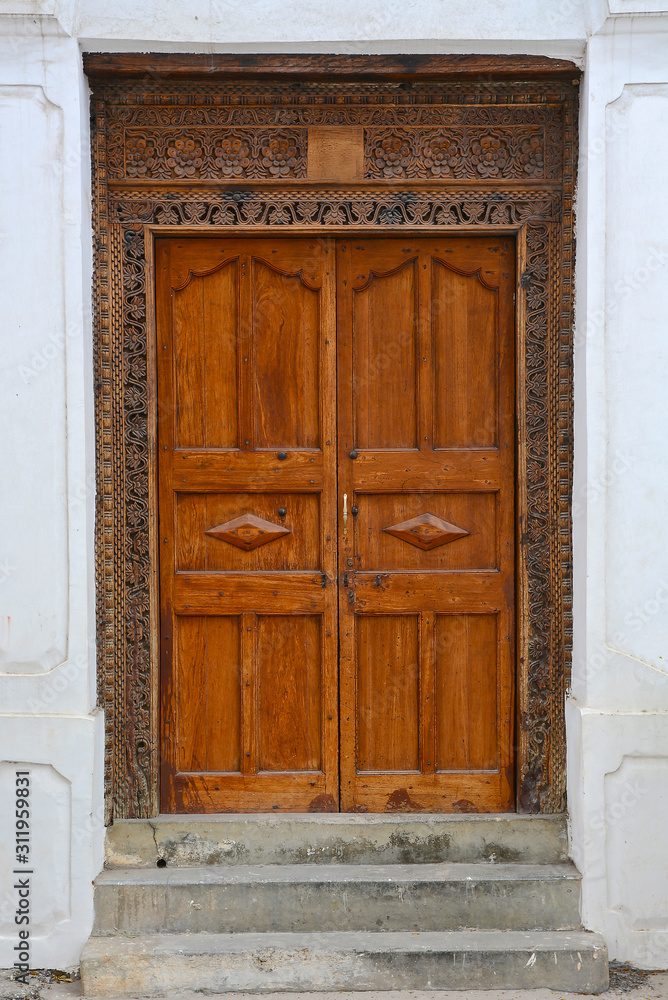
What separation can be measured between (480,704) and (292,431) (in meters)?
1.44

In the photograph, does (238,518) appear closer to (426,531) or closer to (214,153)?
(426,531)

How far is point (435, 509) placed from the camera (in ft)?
11.3

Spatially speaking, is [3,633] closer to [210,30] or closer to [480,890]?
[480,890]

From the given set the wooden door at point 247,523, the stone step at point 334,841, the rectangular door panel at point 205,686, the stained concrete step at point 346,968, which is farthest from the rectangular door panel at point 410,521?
the stained concrete step at point 346,968

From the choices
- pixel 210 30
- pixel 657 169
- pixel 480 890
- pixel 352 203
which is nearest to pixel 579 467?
pixel 657 169

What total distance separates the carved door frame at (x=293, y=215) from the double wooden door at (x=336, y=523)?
10 centimetres

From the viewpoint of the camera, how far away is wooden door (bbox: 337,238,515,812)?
3.41 metres

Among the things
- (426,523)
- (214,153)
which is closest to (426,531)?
(426,523)

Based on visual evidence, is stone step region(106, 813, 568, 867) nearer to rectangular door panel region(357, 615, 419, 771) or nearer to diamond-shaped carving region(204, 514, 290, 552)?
rectangular door panel region(357, 615, 419, 771)

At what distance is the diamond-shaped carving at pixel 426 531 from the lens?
340 cm

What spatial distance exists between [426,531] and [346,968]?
173 centimetres

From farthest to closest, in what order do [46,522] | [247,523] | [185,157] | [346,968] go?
[247,523] → [185,157] → [46,522] → [346,968]

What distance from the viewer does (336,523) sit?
342 centimetres

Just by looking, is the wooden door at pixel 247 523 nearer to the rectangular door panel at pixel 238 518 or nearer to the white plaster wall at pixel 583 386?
the rectangular door panel at pixel 238 518
